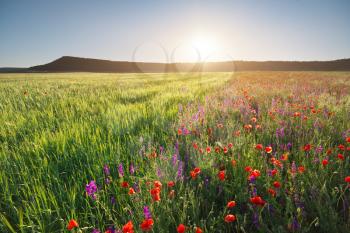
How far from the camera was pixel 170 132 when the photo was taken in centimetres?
274

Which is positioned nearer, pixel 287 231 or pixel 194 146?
pixel 287 231

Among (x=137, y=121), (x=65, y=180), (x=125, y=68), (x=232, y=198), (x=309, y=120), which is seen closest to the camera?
(x=232, y=198)

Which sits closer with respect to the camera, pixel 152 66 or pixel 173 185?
pixel 173 185

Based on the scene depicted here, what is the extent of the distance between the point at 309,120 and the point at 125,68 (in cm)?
9422

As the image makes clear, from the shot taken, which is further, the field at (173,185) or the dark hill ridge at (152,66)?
the dark hill ridge at (152,66)

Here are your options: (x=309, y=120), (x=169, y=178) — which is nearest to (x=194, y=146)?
(x=169, y=178)

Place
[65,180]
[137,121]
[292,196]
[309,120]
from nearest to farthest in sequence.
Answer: [292,196] < [65,180] < [309,120] < [137,121]

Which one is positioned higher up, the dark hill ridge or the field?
the dark hill ridge

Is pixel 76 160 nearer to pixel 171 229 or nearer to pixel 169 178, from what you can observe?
pixel 169 178

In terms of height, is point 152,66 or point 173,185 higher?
point 152,66

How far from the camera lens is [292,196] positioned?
1510 millimetres

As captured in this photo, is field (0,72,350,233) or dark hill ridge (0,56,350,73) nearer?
field (0,72,350,233)

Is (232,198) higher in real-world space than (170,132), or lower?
lower

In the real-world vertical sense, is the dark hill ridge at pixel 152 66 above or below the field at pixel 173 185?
above
